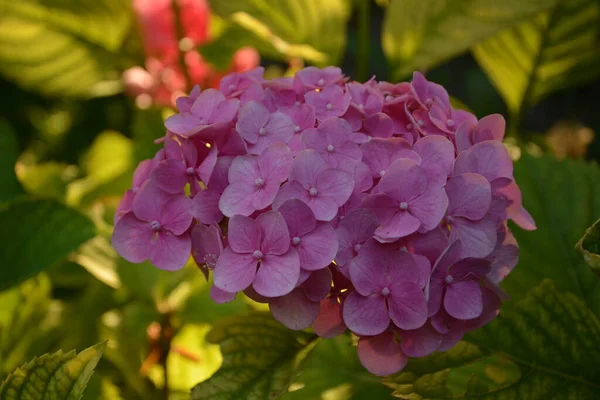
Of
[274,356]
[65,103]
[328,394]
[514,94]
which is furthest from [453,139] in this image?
[65,103]

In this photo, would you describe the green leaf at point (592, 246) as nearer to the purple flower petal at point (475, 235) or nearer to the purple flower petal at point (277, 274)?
the purple flower petal at point (475, 235)

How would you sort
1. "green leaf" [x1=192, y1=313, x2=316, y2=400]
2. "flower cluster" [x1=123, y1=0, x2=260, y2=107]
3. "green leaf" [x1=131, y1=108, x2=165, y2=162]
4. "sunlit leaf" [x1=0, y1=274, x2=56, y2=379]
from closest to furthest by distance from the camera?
"green leaf" [x1=192, y1=313, x2=316, y2=400], "sunlit leaf" [x1=0, y1=274, x2=56, y2=379], "green leaf" [x1=131, y1=108, x2=165, y2=162], "flower cluster" [x1=123, y1=0, x2=260, y2=107]

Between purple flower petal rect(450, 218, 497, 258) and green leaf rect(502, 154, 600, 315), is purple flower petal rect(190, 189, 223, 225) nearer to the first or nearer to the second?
purple flower petal rect(450, 218, 497, 258)

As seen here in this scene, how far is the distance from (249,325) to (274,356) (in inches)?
1.6

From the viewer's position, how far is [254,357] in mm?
653

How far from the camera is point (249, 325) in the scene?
0.67 m

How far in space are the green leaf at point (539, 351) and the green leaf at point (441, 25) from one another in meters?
0.50

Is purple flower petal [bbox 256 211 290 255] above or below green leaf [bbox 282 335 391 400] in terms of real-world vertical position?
above

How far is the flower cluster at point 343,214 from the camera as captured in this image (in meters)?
0.52

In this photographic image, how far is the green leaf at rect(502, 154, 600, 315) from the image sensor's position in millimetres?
836

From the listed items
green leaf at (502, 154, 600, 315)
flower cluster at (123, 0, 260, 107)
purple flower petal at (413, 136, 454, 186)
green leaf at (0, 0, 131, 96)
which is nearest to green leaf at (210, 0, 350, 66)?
flower cluster at (123, 0, 260, 107)

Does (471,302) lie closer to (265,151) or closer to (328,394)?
(265,151)

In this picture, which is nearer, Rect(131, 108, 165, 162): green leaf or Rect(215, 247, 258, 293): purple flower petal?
Rect(215, 247, 258, 293): purple flower petal

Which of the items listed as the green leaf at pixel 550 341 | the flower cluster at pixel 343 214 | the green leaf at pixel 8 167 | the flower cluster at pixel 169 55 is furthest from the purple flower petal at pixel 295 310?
the flower cluster at pixel 169 55
